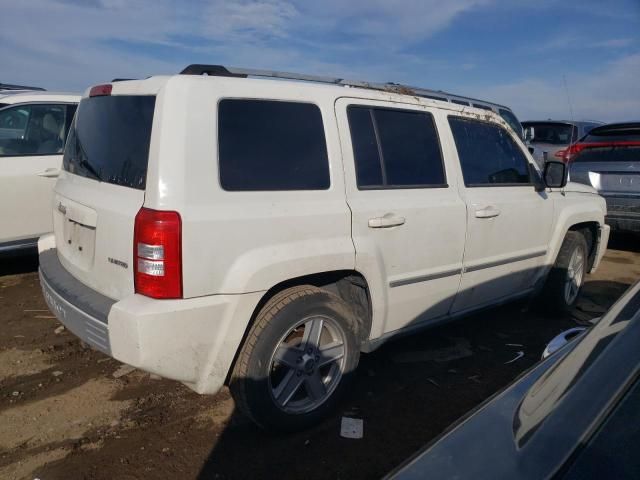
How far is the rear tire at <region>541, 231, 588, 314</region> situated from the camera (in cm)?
471

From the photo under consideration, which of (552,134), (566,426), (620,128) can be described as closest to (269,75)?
(566,426)

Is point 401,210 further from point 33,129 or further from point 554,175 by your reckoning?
point 33,129

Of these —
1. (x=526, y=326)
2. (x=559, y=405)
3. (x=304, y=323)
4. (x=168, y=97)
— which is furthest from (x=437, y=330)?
(x=559, y=405)

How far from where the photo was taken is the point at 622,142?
7141 mm

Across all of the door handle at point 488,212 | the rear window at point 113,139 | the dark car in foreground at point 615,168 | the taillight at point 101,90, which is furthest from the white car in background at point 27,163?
the dark car in foreground at point 615,168

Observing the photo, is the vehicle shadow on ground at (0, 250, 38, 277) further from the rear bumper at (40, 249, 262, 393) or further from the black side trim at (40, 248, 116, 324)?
the rear bumper at (40, 249, 262, 393)

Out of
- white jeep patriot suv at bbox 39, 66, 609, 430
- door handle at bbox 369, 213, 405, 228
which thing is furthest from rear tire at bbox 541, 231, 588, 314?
door handle at bbox 369, 213, 405, 228

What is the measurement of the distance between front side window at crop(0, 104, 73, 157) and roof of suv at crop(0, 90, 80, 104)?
6 centimetres

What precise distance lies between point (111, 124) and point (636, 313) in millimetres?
2644

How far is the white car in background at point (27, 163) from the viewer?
204 inches

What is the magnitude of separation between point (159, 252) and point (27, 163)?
3750mm

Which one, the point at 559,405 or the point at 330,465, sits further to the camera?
the point at 330,465

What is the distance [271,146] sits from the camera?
2.78 m

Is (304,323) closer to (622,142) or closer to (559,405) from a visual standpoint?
(559,405)
